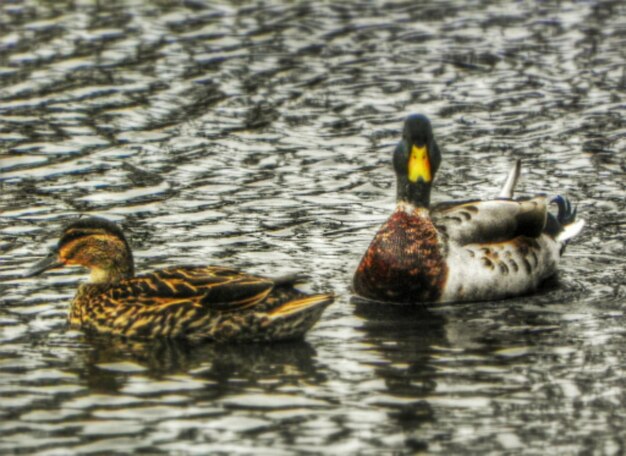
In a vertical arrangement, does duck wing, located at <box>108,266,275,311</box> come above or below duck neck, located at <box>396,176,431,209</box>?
below

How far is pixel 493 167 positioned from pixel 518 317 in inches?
190

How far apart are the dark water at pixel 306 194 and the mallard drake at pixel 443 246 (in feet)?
0.73

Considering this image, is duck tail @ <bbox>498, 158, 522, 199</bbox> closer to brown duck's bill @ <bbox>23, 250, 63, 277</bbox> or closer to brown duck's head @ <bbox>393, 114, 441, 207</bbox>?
brown duck's head @ <bbox>393, 114, 441, 207</bbox>

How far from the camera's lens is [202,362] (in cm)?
1042

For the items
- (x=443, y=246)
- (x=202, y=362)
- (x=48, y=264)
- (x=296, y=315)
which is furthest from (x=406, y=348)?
(x=48, y=264)

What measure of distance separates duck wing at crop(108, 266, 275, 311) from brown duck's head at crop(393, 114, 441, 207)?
199cm

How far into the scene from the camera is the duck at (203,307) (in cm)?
1084

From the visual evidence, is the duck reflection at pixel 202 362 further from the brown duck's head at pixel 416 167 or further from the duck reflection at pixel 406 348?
the brown duck's head at pixel 416 167

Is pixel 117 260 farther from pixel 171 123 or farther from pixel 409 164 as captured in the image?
pixel 171 123

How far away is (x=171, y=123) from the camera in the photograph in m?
17.9

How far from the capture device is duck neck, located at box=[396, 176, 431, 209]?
12.5m

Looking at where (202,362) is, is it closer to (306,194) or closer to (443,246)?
(443,246)

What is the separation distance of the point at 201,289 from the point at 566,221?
160 inches

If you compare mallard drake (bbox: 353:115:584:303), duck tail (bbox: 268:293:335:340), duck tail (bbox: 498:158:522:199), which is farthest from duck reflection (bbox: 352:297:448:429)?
duck tail (bbox: 498:158:522:199)
